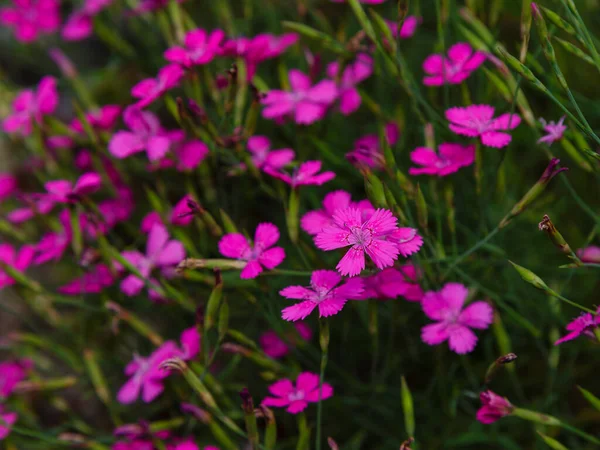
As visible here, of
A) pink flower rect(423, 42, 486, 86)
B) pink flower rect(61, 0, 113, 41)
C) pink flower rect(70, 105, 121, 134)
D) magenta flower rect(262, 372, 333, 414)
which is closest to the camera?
magenta flower rect(262, 372, 333, 414)

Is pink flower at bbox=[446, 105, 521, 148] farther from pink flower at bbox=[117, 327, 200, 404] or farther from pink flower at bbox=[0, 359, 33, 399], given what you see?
pink flower at bbox=[0, 359, 33, 399]

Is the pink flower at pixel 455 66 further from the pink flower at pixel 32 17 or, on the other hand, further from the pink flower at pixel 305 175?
the pink flower at pixel 32 17

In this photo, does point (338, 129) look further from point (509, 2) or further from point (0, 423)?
point (0, 423)

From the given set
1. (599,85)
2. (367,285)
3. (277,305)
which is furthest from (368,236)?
(599,85)

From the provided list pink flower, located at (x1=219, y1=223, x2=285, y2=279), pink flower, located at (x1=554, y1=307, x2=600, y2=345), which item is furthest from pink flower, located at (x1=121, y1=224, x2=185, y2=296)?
pink flower, located at (x1=554, y1=307, x2=600, y2=345)

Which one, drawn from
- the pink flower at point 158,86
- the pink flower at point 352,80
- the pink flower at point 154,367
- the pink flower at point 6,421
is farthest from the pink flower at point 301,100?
the pink flower at point 6,421

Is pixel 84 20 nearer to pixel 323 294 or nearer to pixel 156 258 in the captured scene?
pixel 156 258
